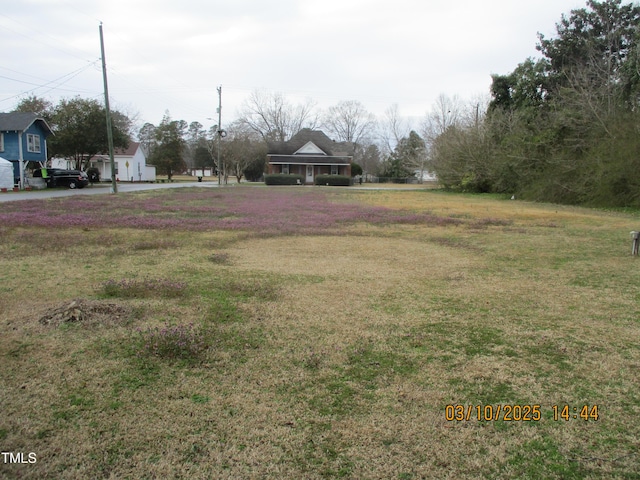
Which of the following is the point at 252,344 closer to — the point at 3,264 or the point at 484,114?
the point at 3,264

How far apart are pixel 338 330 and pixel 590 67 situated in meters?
27.9

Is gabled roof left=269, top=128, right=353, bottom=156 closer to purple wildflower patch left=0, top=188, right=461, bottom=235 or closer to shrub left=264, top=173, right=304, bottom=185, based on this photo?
shrub left=264, top=173, right=304, bottom=185

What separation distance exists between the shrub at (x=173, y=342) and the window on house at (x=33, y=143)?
114 ft

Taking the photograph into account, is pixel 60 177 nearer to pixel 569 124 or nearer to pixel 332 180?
pixel 332 180

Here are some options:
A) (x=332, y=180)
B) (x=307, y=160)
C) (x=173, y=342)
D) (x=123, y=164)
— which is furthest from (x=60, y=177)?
(x=173, y=342)

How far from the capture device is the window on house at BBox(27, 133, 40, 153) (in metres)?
32.4

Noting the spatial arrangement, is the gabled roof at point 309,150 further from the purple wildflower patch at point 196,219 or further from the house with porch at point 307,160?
the purple wildflower patch at point 196,219

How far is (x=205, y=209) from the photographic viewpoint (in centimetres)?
1820

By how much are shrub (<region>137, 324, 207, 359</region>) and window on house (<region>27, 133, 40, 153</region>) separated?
3461cm

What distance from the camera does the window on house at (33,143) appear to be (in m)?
32.4

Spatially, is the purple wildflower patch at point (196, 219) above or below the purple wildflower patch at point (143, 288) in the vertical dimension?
above

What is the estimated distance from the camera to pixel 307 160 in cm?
5700

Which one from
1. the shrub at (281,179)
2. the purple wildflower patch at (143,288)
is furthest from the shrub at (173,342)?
the shrub at (281,179)
